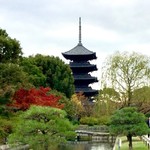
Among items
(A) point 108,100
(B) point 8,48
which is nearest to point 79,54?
(A) point 108,100

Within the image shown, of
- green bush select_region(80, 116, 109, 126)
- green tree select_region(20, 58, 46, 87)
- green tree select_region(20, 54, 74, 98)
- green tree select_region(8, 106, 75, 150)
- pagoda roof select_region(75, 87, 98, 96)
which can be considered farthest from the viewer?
pagoda roof select_region(75, 87, 98, 96)

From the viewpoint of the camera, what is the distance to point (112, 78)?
1864 inches

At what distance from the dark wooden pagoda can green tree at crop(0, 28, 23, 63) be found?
4252 cm

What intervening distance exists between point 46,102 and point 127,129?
12.5 metres

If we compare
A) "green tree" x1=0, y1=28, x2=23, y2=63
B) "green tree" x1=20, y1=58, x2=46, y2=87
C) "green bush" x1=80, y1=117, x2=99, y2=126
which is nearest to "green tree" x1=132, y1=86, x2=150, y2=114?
"green bush" x1=80, y1=117, x2=99, y2=126

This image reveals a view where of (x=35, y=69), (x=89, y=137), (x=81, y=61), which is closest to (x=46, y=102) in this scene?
(x=35, y=69)

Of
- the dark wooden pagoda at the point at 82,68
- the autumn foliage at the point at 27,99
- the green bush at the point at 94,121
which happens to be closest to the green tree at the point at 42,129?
the autumn foliage at the point at 27,99

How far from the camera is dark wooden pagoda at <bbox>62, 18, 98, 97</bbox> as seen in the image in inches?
3123

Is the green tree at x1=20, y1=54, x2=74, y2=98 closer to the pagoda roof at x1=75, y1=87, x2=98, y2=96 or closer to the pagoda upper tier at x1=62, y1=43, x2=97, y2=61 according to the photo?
the pagoda roof at x1=75, y1=87, x2=98, y2=96

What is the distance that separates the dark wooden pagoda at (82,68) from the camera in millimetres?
79312

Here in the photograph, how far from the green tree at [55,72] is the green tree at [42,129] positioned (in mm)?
29325

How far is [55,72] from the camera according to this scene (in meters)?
54.2

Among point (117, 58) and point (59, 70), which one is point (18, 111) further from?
point (59, 70)

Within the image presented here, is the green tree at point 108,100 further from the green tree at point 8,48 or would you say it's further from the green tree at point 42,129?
the green tree at point 42,129
